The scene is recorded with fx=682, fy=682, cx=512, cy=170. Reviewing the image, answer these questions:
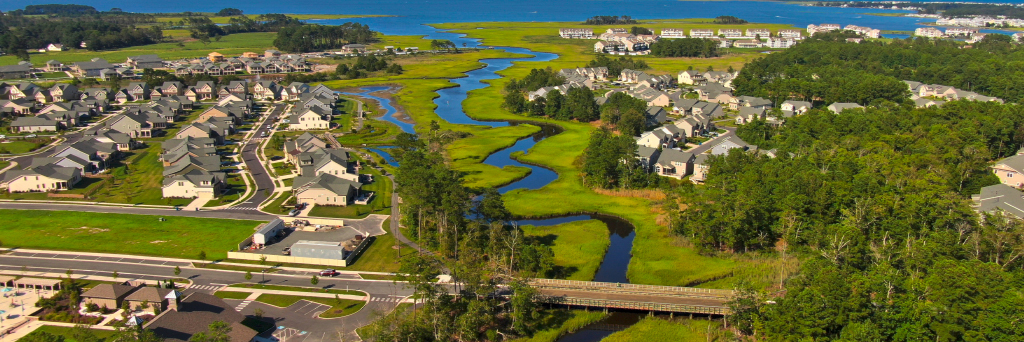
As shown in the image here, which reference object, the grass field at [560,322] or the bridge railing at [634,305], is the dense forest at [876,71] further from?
the grass field at [560,322]

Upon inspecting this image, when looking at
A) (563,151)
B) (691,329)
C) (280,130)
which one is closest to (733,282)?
(691,329)

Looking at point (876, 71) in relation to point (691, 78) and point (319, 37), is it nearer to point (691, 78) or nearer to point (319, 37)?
point (691, 78)

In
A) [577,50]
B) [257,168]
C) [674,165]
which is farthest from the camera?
[577,50]

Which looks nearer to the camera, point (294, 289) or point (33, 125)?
point (294, 289)

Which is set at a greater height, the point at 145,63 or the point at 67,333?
the point at 145,63

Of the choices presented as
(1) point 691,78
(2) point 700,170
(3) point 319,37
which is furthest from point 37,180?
(3) point 319,37

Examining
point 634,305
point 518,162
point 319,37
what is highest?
point 319,37

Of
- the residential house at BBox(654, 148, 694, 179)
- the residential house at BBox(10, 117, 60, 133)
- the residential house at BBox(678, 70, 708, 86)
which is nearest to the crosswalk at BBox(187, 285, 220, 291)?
the residential house at BBox(654, 148, 694, 179)
